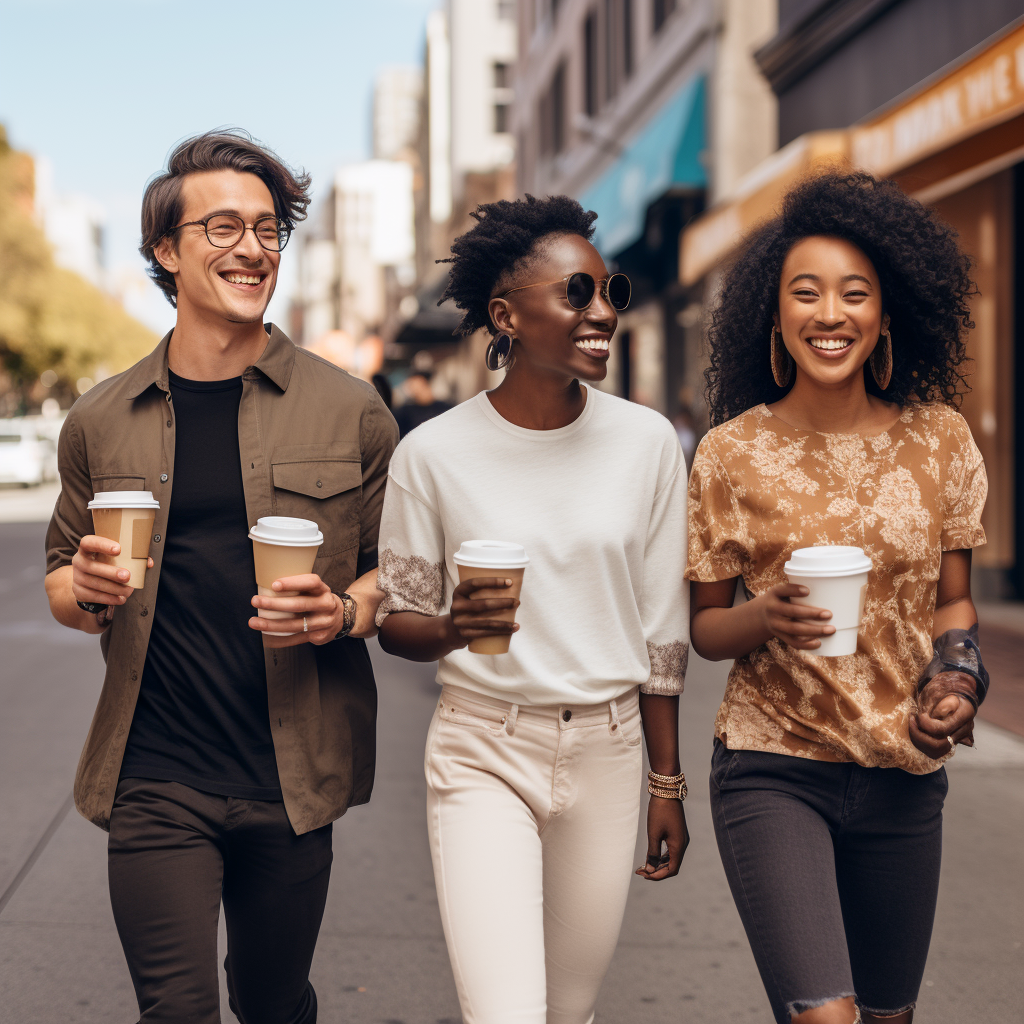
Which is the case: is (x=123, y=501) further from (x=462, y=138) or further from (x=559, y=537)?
(x=462, y=138)

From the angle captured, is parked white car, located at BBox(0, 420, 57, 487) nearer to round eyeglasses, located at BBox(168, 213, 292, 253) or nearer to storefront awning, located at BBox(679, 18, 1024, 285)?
storefront awning, located at BBox(679, 18, 1024, 285)

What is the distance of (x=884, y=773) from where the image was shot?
2.50m

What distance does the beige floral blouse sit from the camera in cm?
249

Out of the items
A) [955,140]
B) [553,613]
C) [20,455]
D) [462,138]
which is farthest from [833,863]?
[462,138]

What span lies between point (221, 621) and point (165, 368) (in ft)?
1.89

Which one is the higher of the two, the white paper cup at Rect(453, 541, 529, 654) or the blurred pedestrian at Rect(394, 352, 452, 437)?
the blurred pedestrian at Rect(394, 352, 452, 437)

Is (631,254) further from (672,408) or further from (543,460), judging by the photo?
(543,460)

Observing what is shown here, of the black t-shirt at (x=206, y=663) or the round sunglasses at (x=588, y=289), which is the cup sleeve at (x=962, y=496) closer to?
the round sunglasses at (x=588, y=289)

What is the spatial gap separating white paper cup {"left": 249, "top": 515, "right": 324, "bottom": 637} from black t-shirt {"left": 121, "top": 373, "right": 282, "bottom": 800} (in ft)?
0.99

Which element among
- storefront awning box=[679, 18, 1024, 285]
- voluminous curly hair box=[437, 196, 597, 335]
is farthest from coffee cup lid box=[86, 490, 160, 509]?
storefront awning box=[679, 18, 1024, 285]

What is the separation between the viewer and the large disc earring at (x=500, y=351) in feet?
9.05

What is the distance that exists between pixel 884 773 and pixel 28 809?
4.26 meters

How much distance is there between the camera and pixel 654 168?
18.0m

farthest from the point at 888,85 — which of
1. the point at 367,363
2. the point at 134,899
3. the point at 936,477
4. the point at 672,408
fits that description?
the point at 367,363
